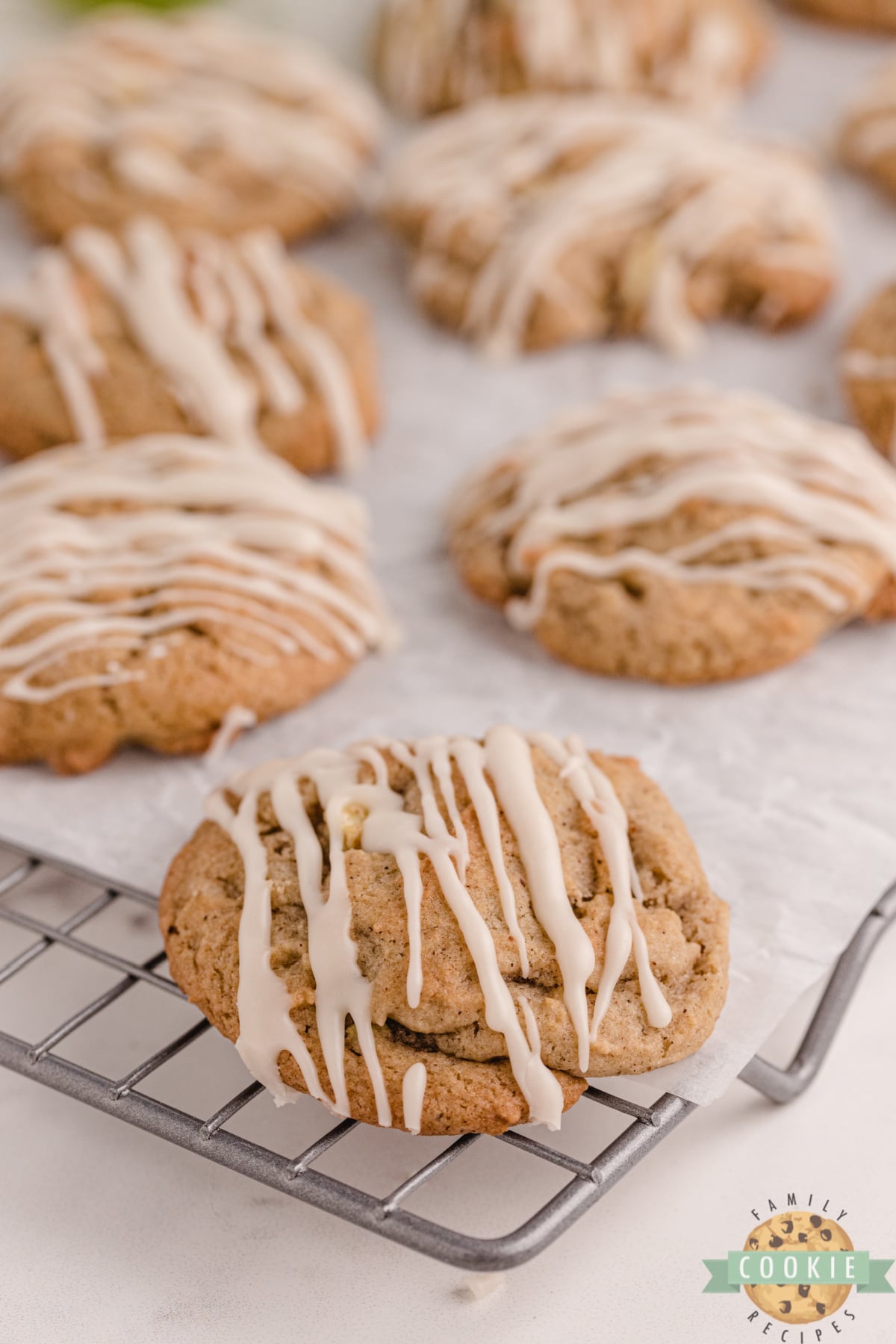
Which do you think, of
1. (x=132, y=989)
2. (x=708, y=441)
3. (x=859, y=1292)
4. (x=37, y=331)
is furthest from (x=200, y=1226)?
(x=37, y=331)

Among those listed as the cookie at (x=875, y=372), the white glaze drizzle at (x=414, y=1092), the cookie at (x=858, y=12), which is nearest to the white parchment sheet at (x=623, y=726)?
the cookie at (x=875, y=372)

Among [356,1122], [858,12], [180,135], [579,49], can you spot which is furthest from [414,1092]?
[858,12]

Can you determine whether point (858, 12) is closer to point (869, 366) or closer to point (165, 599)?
point (869, 366)

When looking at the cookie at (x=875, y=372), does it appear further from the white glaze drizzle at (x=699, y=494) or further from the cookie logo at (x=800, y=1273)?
the cookie logo at (x=800, y=1273)

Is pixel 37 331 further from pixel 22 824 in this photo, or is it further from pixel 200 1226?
pixel 200 1226

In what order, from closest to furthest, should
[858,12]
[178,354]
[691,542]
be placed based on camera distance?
[691,542] < [178,354] < [858,12]

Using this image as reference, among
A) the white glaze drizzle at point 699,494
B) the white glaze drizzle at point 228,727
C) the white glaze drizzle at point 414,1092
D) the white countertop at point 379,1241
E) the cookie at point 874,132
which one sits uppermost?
the cookie at point 874,132

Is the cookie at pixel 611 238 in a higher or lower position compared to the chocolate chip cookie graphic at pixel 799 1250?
higher
